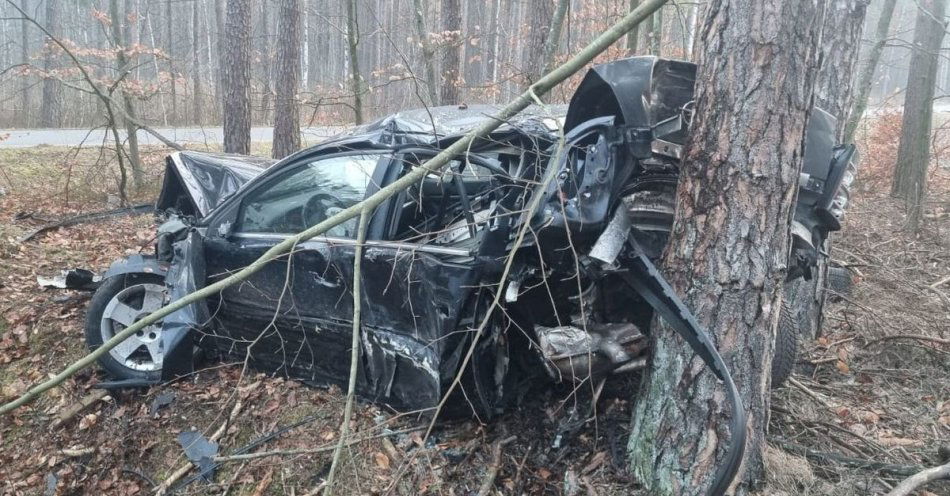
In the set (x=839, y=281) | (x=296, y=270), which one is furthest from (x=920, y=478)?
(x=296, y=270)

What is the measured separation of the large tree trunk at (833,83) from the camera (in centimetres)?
439

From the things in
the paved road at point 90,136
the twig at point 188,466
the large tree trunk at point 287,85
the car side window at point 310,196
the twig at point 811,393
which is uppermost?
the large tree trunk at point 287,85

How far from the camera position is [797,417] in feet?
11.8

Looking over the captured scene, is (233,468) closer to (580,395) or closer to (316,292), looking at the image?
(316,292)

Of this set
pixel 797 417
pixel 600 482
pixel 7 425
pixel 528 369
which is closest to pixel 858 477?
pixel 797 417

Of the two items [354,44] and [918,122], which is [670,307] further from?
[354,44]

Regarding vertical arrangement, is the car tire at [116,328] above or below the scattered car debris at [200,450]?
above

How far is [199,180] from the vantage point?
17.8ft

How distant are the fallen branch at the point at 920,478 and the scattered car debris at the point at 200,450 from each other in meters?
3.70

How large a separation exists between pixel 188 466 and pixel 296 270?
1.41 metres

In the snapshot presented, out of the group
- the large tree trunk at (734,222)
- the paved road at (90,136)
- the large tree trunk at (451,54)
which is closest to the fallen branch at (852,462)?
the large tree trunk at (734,222)

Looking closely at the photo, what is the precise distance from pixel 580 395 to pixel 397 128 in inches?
83.0

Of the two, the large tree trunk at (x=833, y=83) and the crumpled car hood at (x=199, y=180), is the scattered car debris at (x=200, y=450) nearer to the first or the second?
the crumpled car hood at (x=199, y=180)

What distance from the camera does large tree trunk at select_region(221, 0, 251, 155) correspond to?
29.9 feet
